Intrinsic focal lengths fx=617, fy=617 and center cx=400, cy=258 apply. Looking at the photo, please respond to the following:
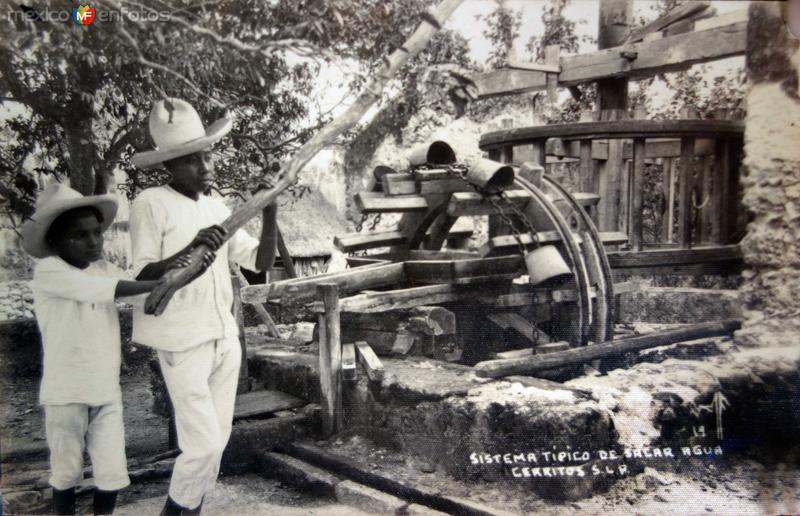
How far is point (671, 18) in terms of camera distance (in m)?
5.57

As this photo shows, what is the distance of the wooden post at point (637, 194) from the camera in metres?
5.59

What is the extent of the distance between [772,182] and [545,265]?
1619 millimetres

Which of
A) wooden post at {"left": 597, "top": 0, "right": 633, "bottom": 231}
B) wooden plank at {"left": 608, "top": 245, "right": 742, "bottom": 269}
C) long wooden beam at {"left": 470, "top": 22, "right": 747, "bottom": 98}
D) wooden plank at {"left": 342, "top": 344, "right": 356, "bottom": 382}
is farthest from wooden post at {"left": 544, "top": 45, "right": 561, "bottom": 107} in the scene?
wooden plank at {"left": 342, "top": 344, "right": 356, "bottom": 382}

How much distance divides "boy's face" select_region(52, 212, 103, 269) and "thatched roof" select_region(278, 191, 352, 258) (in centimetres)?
963

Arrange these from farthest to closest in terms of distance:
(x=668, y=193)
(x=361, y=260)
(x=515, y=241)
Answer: (x=668, y=193), (x=361, y=260), (x=515, y=241)

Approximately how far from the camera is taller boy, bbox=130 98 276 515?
114 inches

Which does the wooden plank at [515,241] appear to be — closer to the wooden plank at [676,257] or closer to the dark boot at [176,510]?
the wooden plank at [676,257]

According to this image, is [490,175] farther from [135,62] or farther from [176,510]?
[176,510]

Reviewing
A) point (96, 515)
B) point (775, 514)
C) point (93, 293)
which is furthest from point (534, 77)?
point (96, 515)

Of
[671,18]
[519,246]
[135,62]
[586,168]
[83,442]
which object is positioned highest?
[671,18]

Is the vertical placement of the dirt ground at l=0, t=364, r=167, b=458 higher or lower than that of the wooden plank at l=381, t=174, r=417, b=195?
lower

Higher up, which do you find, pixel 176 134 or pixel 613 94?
pixel 613 94

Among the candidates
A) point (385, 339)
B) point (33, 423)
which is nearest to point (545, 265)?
point (385, 339)

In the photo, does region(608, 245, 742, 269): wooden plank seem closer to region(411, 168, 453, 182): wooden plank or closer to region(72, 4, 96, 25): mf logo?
region(411, 168, 453, 182): wooden plank
